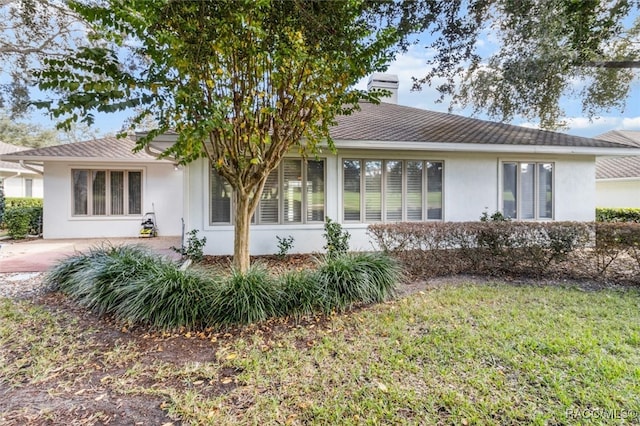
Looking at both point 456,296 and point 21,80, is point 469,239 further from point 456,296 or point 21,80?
point 21,80

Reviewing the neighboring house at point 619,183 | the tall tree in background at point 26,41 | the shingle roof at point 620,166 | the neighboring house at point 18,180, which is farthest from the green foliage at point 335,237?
the neighboring house at point 18,180

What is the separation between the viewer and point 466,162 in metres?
9.63

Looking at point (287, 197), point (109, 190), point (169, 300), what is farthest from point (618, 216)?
point (109, 190)

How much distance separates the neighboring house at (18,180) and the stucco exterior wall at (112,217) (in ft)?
25.4

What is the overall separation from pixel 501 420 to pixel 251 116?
205 inches

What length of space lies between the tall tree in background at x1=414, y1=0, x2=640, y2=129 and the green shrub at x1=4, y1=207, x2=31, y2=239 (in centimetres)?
1441

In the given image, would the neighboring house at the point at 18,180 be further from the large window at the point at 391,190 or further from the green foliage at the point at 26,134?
the large window at the point at 391,190

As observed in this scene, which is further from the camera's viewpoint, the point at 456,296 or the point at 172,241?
the point at 172,241

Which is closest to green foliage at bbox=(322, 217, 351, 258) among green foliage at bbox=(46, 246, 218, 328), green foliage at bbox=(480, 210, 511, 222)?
green foliage at bbox=(46, 246, 218, 328)

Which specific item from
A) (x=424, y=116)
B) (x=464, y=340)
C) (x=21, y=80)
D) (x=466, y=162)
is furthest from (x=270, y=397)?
(x=21, y=80)

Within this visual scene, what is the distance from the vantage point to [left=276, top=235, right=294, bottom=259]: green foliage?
27.7 ft

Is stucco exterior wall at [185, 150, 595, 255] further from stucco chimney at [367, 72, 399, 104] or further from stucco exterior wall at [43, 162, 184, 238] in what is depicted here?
stucco chimney at [367, 72, 399, 104]

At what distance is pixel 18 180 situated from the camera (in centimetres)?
1873

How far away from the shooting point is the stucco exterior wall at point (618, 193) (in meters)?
17.0
